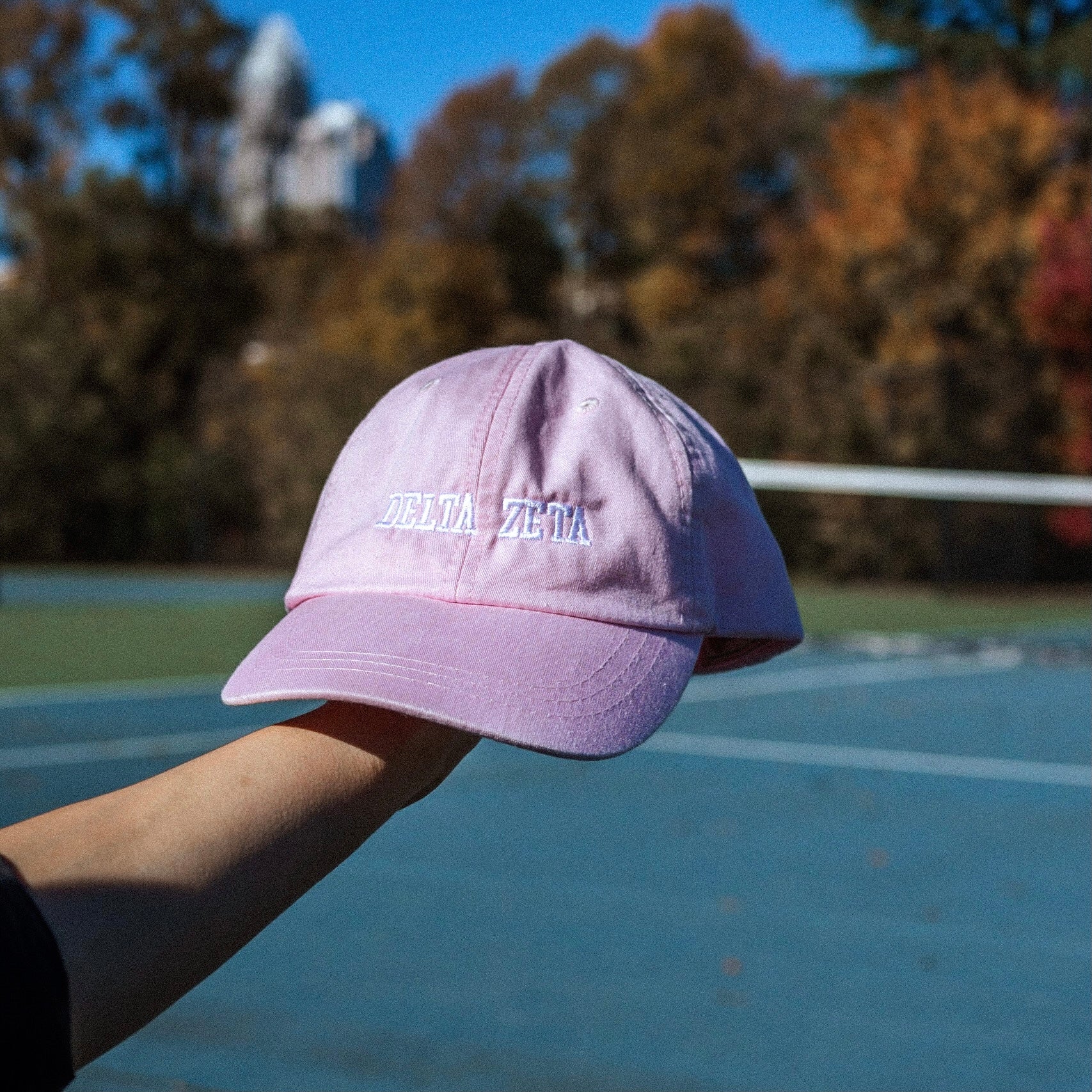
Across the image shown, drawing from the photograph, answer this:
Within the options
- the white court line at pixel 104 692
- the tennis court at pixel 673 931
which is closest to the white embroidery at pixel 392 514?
the tennis court at pixel 673 931

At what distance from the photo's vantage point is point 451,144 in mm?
40719

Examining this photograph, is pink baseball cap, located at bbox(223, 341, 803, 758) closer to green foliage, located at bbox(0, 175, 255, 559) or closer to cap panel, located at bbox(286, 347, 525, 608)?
cap panel, located at bbox(286, 347, 525, 608)

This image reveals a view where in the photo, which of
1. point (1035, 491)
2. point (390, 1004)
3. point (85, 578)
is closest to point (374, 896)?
point (390, 1004)

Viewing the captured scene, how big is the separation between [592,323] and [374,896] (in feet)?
98.6

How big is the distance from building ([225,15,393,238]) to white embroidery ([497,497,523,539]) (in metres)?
38.2

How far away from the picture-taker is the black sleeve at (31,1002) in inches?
22.1

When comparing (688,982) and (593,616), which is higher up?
(593,616)

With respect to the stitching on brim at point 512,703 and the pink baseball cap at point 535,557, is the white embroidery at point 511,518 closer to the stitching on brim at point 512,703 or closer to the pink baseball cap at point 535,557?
the pink baseball cap at point 535,557

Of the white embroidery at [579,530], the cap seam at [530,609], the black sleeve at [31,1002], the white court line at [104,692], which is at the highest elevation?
the white embroidery at [579,530]

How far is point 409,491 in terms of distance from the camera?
98cm

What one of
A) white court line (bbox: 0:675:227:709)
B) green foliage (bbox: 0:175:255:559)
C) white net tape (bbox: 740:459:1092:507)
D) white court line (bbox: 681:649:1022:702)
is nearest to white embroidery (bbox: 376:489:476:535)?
white court line (bbox: 0:675:227:709)

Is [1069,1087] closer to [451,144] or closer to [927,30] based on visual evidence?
[927,30]

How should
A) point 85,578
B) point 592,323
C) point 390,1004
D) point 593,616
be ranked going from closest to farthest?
point 593,616
point 390,1004
point 85,578
point 592,323

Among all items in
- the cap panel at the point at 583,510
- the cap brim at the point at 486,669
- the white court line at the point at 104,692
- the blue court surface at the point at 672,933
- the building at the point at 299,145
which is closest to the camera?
the cap brim at the point at 486,669
